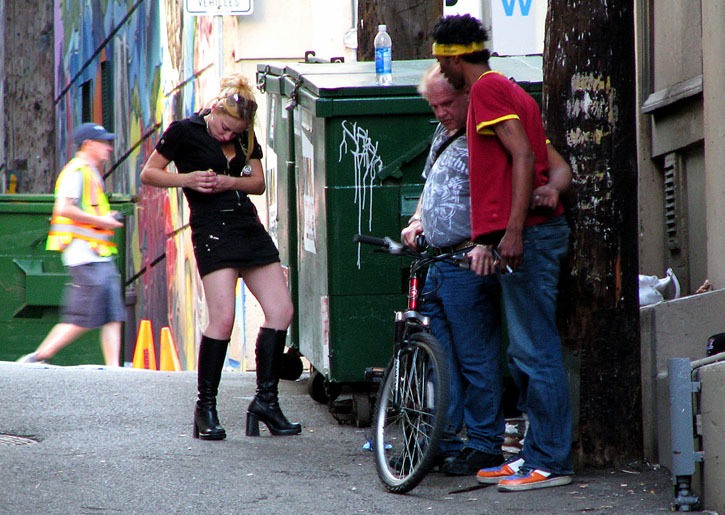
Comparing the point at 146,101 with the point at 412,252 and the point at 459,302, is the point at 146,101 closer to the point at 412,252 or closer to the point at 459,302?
the point at 412,252

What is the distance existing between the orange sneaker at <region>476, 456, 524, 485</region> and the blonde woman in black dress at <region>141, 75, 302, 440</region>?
145cm

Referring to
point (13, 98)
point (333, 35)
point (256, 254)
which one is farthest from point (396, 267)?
point (13, 98)

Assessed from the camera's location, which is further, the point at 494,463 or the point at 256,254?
the point at 256,254

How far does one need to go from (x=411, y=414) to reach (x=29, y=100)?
9598 millimetres

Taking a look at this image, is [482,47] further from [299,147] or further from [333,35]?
[333,35]

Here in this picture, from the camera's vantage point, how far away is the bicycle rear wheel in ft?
17.4

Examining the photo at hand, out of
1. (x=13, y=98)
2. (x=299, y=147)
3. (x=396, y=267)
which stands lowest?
(x=396, y=267)

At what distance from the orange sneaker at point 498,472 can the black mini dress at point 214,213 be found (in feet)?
5.38

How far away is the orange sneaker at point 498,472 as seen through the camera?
5555mm

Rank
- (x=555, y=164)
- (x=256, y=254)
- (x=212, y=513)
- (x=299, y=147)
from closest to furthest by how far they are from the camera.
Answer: (x=212, y=513)
(x=555, y=164)
(x=256, y=254)
(x=299, y=147)

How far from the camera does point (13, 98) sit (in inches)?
561

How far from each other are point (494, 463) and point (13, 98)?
963 cm

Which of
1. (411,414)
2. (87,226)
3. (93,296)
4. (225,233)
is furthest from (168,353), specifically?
(411,414)

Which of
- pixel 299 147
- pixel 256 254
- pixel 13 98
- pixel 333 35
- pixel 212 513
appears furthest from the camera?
pixel 13 98
